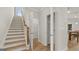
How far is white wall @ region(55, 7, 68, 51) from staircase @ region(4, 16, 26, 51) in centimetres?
54

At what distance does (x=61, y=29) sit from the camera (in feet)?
5.61

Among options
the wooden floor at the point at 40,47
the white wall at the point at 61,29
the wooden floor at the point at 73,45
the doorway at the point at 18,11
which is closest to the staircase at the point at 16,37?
the doorway at the point at 18,11

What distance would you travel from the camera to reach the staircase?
65.1 inches

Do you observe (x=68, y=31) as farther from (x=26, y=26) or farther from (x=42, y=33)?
(x=26, y=26)

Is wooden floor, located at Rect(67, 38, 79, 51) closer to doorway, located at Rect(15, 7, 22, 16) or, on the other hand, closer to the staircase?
the staircase

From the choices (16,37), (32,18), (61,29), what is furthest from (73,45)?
(16,37)

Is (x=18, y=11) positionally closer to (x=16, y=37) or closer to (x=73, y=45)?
(x=16, y=37)

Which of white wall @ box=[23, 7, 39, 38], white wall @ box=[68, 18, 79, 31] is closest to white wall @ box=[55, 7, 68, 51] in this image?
white wall @ box=[68, 18, 79, 31]

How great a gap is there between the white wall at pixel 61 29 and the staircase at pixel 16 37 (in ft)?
1.76

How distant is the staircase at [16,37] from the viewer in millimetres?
1654

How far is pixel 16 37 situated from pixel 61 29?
72 cm

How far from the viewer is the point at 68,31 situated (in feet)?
5.55
